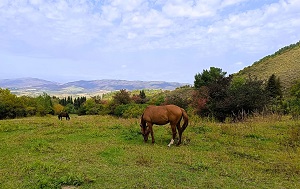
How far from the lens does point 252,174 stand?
6.65 m

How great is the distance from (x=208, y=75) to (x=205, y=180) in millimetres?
59406

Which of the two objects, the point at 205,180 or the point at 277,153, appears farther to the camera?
the point at 277,153

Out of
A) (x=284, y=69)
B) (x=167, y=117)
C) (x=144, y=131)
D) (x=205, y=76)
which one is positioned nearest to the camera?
(x=167, y=117)

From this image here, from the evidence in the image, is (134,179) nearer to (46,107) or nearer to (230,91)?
(230,91)

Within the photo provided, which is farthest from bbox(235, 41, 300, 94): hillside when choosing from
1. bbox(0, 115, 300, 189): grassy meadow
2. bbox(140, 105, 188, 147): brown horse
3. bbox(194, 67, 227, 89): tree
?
bbox(140, 105, 188, 147): brown horse

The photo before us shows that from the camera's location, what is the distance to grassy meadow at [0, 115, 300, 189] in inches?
239

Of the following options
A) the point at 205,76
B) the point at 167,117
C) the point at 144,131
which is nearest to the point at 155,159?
the point at 167,117

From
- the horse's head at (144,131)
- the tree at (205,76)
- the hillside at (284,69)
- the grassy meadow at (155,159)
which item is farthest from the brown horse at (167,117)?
the tree at (205,76)

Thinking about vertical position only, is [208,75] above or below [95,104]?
above

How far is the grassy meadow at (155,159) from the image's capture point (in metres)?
6.08

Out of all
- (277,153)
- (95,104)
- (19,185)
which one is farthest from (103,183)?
(95,104)

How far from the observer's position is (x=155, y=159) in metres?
7.96

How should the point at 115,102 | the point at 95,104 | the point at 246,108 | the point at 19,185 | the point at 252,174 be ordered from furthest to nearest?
the point at 95,104, the point at 115,102, the point at 246,108, the point at 252,174, the point at 19,185

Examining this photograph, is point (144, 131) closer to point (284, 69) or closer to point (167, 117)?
point (167, 117)
